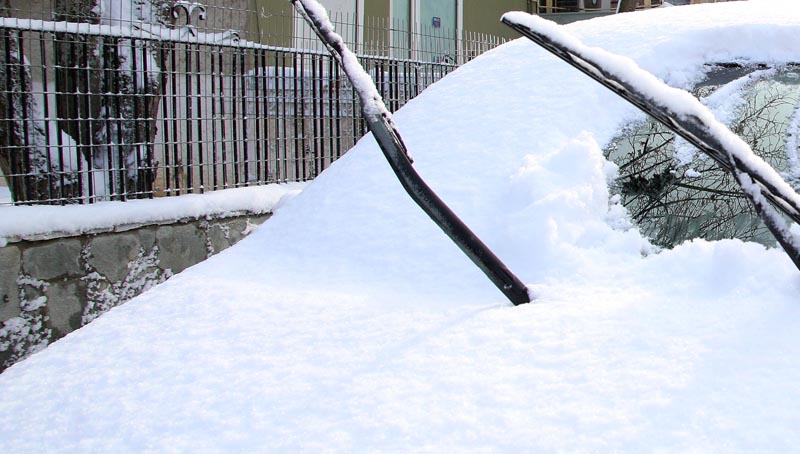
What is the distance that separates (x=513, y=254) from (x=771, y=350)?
0.72 metres

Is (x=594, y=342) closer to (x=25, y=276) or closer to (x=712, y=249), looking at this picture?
(x=712, y=249)

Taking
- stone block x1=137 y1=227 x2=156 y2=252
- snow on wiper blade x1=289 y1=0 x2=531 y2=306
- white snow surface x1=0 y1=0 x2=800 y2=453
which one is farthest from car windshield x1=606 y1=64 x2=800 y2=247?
stone block x1=137 y1=227 x2=156 y2=252

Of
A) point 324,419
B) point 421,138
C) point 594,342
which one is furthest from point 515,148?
point 324,419

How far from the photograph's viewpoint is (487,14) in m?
15.1

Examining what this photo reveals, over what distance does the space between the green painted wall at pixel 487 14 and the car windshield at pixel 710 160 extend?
12.3 m

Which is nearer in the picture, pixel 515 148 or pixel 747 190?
pixel 747 190

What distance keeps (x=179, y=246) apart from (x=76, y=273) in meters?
0.72

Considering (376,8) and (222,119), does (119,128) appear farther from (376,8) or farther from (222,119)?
(376,8)

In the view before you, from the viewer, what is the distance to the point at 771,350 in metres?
1.48

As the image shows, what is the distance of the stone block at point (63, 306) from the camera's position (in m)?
4.53

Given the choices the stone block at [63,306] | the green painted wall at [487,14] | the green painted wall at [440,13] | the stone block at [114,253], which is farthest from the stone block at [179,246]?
the green painted wall at [487,14]

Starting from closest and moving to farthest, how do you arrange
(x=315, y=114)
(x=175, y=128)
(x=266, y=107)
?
(x=175, y=128)
(x=266, y=107)
(x=315, y=114)

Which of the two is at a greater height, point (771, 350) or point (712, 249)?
point (712, 249)

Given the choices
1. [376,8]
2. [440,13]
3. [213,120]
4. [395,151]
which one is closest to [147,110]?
[213,120]
